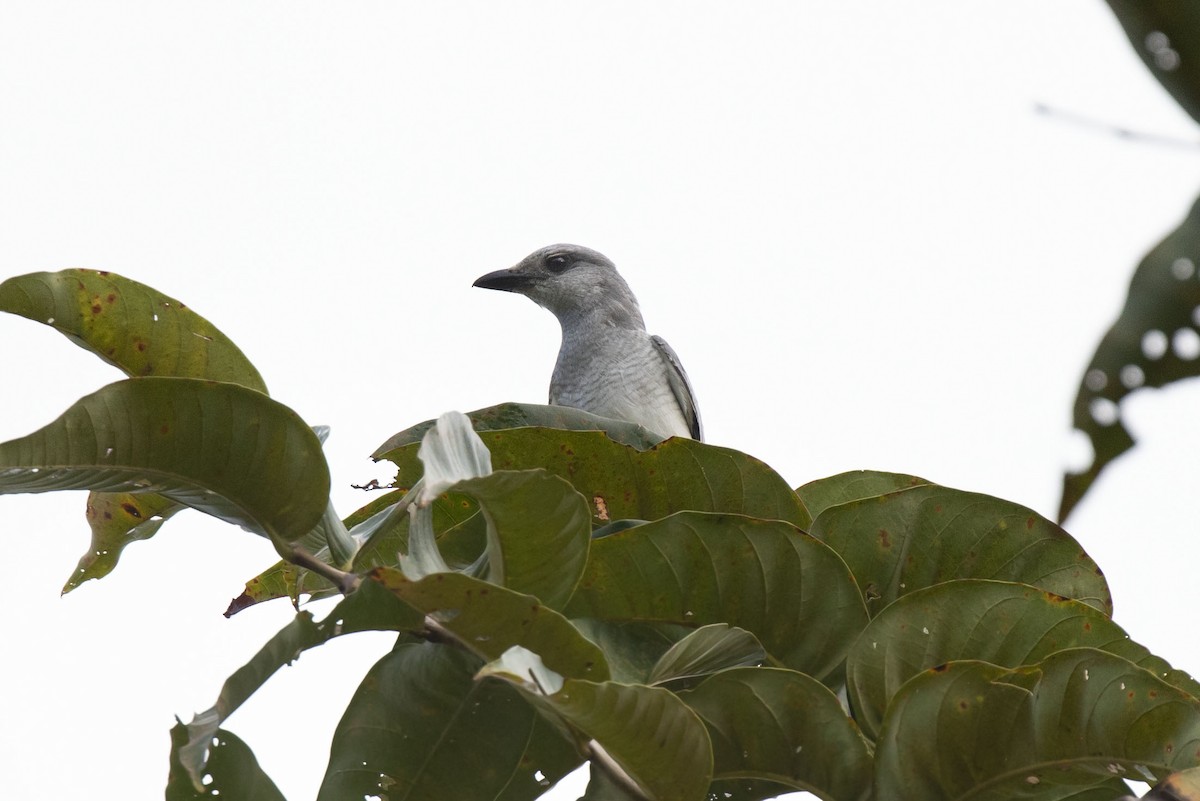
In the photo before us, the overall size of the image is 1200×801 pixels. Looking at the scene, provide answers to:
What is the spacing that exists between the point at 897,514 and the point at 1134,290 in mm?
1210

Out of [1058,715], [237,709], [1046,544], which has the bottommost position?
[1058,715]

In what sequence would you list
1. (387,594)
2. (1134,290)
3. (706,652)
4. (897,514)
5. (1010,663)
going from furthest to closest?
(897,514)
(1010,663)
(706,652)
(387,594)
(1134,290)

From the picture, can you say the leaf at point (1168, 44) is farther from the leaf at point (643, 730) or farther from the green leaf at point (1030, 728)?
the green leaf at point (1030, 728)

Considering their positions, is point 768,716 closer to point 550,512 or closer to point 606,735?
point 606,735

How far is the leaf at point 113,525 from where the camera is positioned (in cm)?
202

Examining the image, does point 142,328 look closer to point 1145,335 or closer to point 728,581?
point 728,581

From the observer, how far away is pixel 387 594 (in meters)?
1.50

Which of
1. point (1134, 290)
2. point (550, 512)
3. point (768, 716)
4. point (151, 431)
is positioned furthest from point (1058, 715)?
point (151, 431)

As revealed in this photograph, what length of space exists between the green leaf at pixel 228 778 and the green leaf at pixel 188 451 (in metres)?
0.30

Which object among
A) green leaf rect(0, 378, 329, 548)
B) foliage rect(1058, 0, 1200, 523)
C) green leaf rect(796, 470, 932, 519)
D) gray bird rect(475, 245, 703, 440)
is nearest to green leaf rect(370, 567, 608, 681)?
green leaf rect(0, 378, 329, 548)

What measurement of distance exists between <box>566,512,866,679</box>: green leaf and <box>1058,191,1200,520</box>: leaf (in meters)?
Answer: 0.94

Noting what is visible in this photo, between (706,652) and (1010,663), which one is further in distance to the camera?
(1010,663)

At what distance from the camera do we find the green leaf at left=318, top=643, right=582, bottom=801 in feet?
5.32

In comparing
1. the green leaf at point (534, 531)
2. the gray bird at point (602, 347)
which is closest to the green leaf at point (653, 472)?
the green leaf at point (534, 531)
